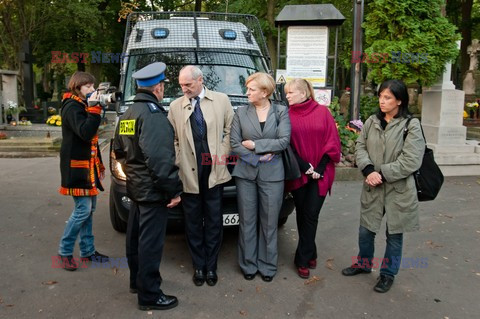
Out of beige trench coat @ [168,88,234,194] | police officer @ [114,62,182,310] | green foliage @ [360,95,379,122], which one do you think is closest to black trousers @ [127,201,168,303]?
police officer @ [114,62,182,310]

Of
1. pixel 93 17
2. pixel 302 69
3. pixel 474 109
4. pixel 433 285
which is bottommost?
pixel 433 285

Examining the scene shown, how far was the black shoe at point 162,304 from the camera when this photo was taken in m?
3.41

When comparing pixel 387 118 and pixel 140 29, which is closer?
pixel 387 118

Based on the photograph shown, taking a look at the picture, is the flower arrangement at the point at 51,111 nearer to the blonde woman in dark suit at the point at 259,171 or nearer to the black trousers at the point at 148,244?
the blonde woman in dark suit at the point at 259,171

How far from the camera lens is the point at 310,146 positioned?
3990 mm

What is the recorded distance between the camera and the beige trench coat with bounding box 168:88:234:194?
12.3ft

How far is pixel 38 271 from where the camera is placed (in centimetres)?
412

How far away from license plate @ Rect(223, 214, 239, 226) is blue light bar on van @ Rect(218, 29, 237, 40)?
8.59ft

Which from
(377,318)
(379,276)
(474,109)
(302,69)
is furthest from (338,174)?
(474,109)

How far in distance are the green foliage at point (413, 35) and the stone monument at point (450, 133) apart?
1.68 ft

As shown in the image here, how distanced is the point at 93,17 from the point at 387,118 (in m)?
18.7

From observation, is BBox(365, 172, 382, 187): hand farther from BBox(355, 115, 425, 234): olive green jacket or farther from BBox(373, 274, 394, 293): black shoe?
BBox(373, 274, 394, 293): black shoe

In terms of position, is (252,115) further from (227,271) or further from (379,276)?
(379,276)

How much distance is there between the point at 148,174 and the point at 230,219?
1.34m
